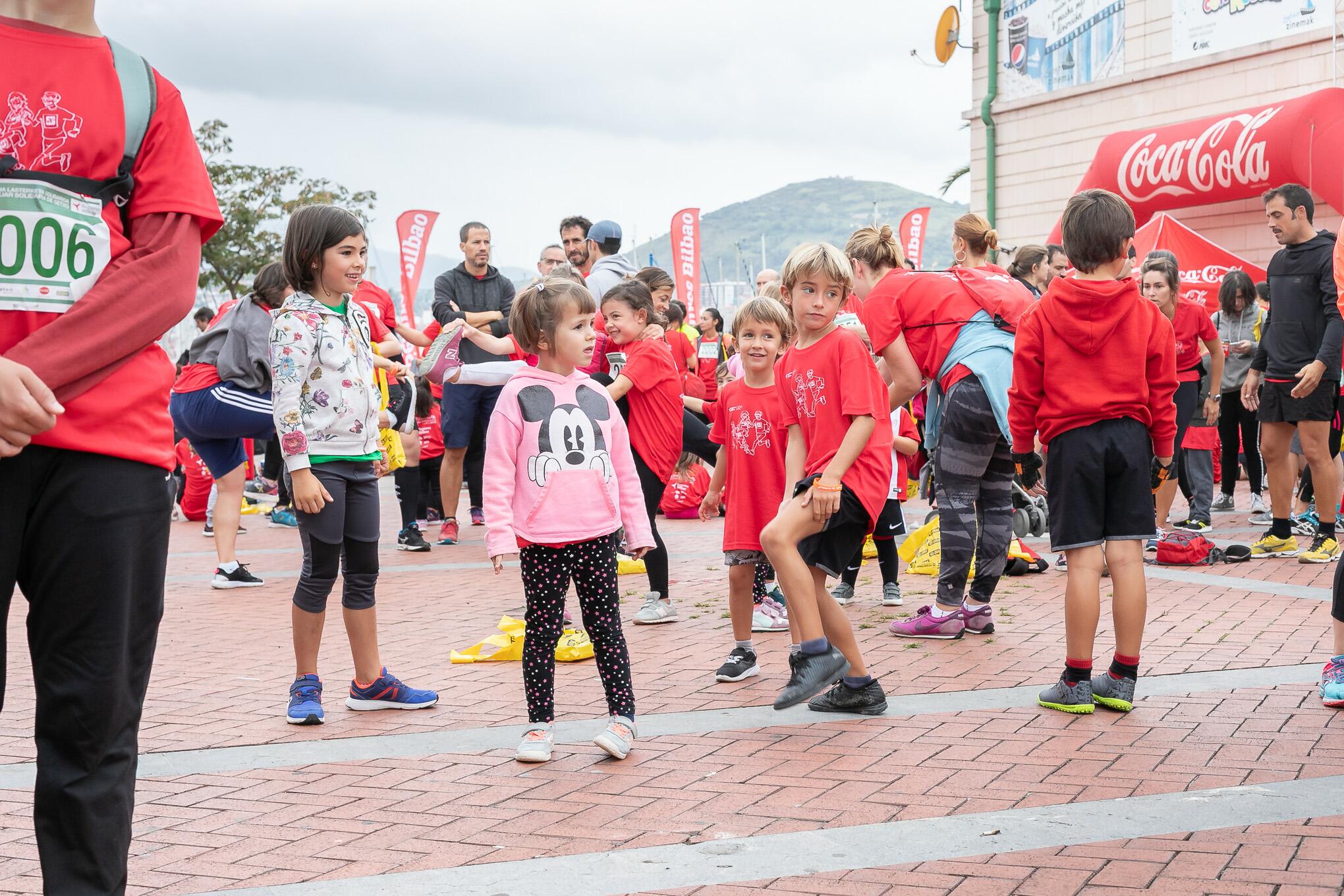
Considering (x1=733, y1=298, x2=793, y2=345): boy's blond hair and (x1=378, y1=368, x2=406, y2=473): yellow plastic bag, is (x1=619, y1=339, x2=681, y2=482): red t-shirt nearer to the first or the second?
(x1=733, y1=298, x2=793, y2=345): boy's blond hair

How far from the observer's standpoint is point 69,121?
225 centimetres

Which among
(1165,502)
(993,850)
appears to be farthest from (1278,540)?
(993,850)

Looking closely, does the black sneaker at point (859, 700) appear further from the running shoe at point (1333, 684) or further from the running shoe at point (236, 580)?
the running shoe at point (236, 580)

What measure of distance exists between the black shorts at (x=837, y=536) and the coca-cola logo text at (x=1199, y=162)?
1285cm

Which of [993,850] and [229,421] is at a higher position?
[229,421]

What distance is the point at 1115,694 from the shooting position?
4699 mm

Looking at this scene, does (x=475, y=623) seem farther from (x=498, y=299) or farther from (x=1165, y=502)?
(x=1165, y=502)

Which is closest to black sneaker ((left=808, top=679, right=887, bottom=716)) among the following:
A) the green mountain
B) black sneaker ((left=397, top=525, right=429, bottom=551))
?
black sneaker ((left=397, top=525, right=429, bottom=551))

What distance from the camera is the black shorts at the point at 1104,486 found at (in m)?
4.69

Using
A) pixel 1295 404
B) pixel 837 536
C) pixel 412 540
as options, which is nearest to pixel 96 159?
pixel 837 536

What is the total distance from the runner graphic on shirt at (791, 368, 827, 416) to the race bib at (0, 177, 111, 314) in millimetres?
→ 2966

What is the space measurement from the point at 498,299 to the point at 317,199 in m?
18.8

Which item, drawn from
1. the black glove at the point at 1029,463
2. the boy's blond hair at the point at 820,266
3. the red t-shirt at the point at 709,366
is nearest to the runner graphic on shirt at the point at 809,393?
the boy's blond hair at the point at 820,266

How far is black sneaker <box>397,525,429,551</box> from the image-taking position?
9.83m
